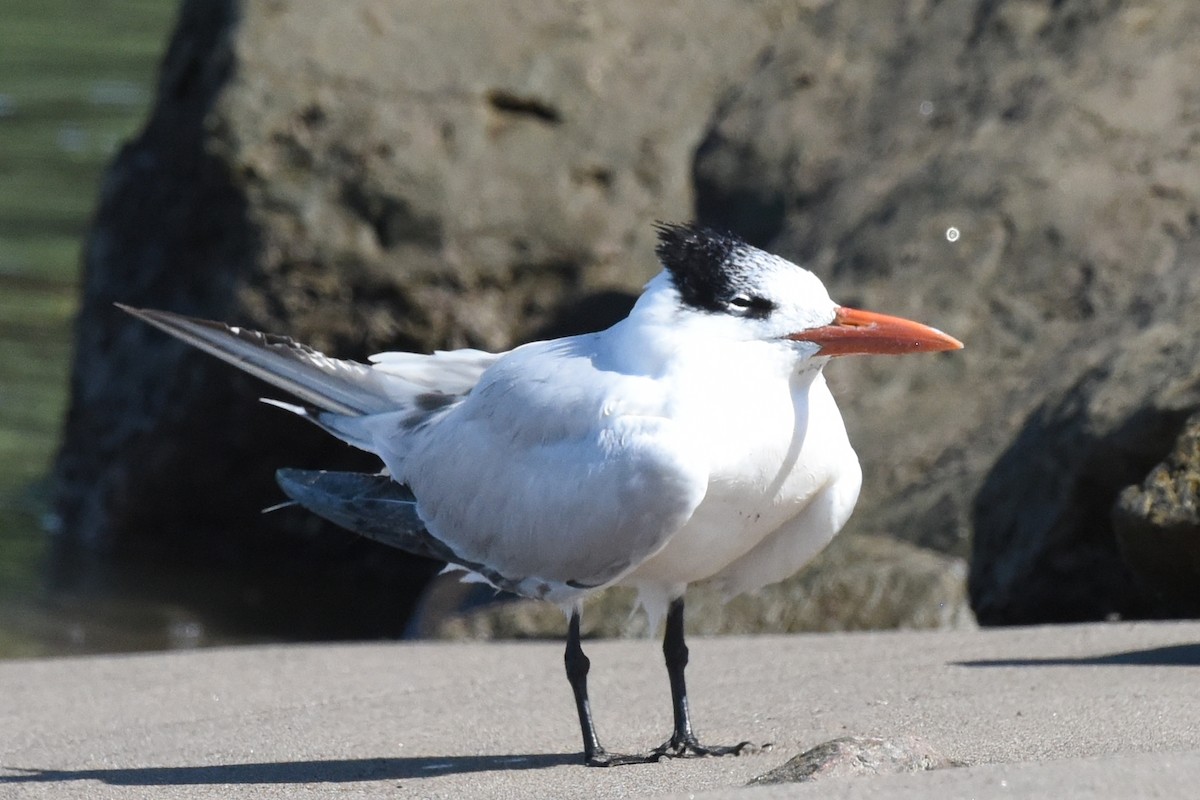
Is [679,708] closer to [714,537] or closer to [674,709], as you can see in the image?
[674,709]

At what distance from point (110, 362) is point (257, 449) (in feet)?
3.82

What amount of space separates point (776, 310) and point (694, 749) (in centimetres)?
112

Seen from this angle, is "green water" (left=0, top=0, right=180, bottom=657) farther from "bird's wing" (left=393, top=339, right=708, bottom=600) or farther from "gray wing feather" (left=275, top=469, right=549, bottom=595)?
"bird's wing" (left=393, top=339, right=708, bottom=600)

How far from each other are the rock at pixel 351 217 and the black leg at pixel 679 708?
15.3 ft

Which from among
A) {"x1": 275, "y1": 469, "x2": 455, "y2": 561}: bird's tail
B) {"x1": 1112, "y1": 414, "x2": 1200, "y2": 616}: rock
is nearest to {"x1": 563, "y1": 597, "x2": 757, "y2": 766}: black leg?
{"x1": 275, "y1": 469, "x2": 455, "y2": 561}: bird's tail

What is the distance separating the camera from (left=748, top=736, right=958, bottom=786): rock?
379 centimetres

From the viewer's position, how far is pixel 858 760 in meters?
3.83

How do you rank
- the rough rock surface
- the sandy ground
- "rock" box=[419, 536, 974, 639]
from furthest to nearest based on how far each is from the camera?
1. the rough rock surface
2. "rock" box=[419, 536, 974, 639]
3. the sandy ground

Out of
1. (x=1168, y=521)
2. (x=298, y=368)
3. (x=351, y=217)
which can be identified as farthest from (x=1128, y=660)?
(x=351, y=217)

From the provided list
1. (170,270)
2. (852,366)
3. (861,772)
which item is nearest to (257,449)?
(170,270)

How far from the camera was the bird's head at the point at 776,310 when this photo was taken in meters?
4.46

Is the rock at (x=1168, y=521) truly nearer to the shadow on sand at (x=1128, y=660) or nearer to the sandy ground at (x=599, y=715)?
the sandy ground at (x=599, y=715)

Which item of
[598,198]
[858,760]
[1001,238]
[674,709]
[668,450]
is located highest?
[1001,238]

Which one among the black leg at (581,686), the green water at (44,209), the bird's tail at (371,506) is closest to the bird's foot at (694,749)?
the black leg at (581,686)
